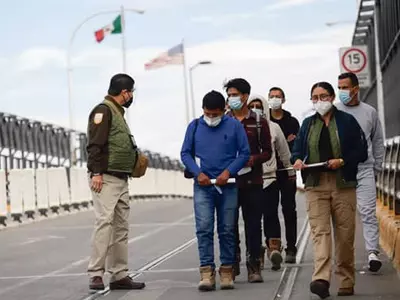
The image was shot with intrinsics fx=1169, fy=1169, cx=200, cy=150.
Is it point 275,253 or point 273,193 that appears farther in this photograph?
point 273,193

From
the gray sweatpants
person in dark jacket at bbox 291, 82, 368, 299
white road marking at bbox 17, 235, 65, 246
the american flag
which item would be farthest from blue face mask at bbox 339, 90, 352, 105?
the american flag

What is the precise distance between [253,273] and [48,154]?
26039mm

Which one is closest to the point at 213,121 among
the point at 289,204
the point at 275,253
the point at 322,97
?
the point at 322,97

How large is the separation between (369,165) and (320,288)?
2.38 metres

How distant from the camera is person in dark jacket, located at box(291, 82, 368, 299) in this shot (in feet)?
34.7

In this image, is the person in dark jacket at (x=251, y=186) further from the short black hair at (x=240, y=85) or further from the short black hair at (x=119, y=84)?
the short black hair at (x=119, y=84)

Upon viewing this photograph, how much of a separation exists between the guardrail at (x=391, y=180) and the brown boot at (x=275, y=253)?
1653mm

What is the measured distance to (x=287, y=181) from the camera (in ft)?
46.1

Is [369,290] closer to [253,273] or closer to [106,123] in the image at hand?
[253,273]

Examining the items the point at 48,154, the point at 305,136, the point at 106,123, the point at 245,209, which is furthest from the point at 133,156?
the point at 48,154

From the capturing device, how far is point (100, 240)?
1184 centimetres

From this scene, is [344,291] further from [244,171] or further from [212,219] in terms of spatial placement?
[244,171]

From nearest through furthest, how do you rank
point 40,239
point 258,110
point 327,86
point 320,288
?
1. point 320,288
2. point 327,86
3. point 258,110
4. point 40,239

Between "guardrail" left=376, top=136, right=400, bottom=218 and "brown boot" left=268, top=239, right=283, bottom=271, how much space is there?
165 cm
